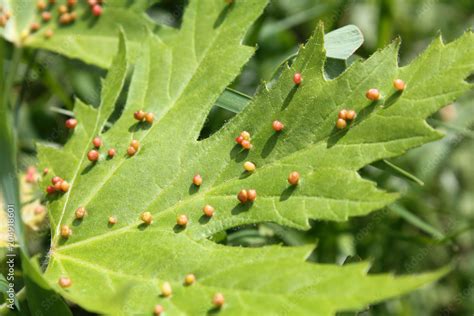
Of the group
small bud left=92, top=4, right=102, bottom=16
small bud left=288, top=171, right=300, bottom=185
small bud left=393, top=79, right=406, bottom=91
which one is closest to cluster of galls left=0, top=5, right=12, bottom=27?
small bud left=92, top=4, right=102, bottom=16

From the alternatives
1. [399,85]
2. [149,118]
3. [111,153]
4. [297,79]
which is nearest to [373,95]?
[399,85]

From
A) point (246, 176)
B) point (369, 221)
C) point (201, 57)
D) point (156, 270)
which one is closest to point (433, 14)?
point (369, 221)

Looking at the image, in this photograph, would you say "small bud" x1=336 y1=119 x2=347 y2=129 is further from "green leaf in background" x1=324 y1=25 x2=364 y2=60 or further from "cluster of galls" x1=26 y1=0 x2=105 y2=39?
"cluster of galls" x1=26 y1=0 x2=105 y2=39

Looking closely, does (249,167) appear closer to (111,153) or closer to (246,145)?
(246,145)

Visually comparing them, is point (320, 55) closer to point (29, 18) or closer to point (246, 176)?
point (246, 176)

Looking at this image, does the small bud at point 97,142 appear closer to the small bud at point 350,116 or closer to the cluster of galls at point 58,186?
the cluster of galls at point 58,186
